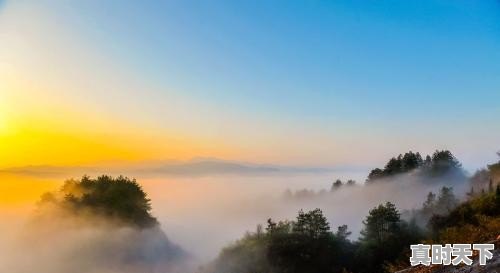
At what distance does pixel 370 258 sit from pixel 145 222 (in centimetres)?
3188

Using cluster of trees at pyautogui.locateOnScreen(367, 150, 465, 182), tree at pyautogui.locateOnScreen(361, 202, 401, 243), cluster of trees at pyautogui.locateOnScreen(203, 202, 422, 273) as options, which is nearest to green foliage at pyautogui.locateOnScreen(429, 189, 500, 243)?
tree at pyautogui.locateOnScreen(361, 202, 401, 243)

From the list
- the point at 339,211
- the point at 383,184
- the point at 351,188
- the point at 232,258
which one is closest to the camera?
the point at 232,258

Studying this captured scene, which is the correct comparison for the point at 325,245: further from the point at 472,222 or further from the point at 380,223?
the point at 472,222

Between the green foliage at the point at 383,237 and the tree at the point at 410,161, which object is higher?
the tree at the point at 410,161

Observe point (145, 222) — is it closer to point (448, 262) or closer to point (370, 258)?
point (370, 258)

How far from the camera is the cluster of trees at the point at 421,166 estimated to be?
107m

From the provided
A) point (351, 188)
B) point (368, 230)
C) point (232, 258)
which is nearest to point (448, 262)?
point (368, 230)

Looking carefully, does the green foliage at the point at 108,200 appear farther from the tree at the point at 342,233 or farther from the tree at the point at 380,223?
the tree at the point at 380,223

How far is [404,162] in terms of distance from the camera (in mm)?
109062

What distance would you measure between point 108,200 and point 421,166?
77.9 m

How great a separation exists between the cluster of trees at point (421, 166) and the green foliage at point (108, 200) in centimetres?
6353

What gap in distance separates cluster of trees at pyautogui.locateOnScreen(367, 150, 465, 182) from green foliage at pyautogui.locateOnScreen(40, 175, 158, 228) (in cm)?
6353

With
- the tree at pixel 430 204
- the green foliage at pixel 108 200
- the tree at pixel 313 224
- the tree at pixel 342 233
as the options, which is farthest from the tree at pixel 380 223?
the green foliage at pixel 108 200

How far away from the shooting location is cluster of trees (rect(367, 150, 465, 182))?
107 m
